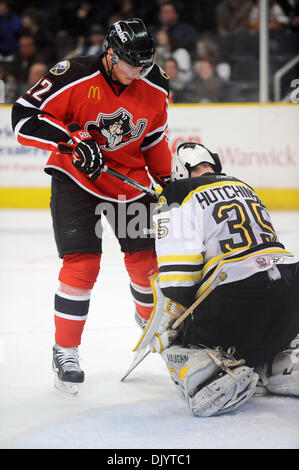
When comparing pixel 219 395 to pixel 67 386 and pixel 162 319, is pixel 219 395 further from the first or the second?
pixel 67 386

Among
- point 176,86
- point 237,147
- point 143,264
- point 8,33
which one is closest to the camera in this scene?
point 143,264

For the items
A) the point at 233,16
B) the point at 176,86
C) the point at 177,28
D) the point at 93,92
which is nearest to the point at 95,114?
the point at 93,92

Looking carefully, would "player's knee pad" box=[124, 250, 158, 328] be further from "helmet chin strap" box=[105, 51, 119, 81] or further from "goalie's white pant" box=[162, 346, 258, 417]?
"helmet chin strap" box=[105, 51, 119, 81]

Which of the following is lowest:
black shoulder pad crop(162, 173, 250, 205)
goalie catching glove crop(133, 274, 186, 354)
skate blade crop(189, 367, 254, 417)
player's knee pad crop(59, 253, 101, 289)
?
skate blade crop(189, 367, 254, 417)

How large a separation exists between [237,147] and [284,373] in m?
4.34

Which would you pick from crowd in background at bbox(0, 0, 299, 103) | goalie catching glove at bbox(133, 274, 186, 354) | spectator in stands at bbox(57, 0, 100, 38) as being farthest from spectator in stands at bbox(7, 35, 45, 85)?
goalie catching glove at bbox(133, 274, 186, 354)

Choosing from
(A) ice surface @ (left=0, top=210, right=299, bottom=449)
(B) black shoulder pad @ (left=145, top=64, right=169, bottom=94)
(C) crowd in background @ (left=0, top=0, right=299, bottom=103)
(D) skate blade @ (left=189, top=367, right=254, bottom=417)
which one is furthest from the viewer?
(C) crowd in background @ (left=0, top=0, right=299, bottom=103)

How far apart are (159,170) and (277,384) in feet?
2.92

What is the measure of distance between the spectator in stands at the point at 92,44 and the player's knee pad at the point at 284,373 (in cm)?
564

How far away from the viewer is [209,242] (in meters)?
2.04

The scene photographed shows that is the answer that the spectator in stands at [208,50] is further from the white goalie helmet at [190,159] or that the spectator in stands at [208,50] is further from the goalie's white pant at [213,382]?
the goalie's white pant at [213,382]

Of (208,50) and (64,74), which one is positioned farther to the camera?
(208,50)

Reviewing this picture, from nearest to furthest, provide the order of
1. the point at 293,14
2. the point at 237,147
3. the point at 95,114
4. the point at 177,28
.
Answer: the point at 95,114
the point at 237,147
the point at 293,14
the point at 177,28

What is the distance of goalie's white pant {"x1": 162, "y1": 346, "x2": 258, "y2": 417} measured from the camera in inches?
77.7
